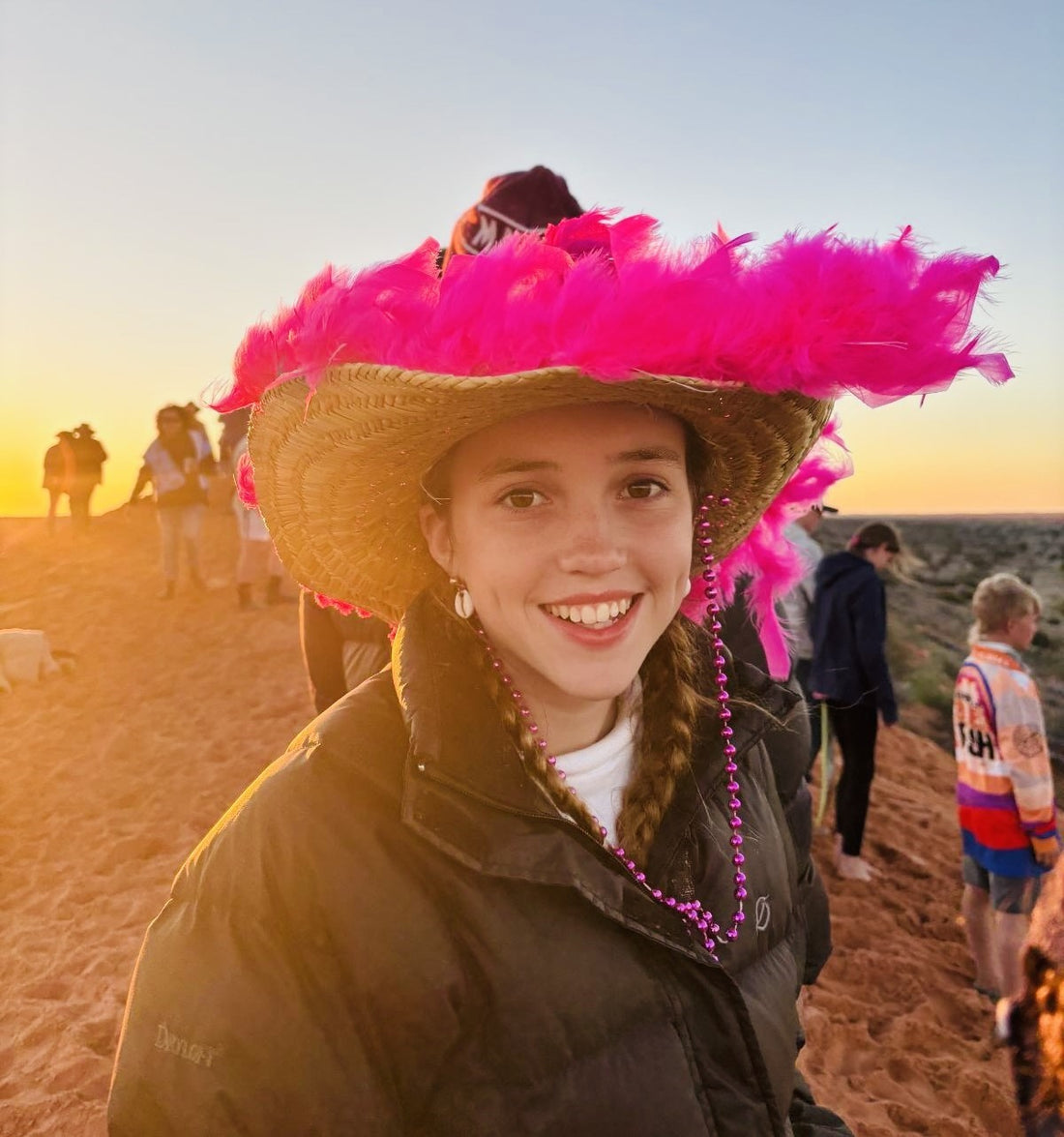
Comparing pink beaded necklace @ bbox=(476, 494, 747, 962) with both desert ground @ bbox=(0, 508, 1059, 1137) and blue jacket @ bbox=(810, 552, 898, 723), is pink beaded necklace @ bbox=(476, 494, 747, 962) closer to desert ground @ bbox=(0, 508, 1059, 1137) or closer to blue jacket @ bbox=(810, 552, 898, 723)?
desert ground @ bbox=(0, 508, 1059, 1137)

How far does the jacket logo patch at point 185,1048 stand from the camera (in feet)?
3.59

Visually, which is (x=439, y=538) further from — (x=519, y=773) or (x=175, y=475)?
(x=175, y=475)

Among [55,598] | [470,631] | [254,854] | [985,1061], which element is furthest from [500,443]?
[55,598]

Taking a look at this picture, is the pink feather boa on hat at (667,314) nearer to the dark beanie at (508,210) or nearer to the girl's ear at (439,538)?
the girl's ear at (439,538)

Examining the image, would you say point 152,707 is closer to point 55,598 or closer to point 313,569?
point 55,598

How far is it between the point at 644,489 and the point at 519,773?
531 mm

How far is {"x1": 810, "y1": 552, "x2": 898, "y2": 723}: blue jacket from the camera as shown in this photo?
17.0 feet

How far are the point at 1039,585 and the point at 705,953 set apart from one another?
28.5 metres

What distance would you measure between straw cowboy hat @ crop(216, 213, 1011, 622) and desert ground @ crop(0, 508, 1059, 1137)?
3.51 m

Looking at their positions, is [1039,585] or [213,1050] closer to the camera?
[213,1050]

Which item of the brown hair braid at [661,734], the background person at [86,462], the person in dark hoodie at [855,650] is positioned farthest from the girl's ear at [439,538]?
the background person at [86,462]

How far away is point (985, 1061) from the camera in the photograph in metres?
4.11

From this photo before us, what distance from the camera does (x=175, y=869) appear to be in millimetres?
5328

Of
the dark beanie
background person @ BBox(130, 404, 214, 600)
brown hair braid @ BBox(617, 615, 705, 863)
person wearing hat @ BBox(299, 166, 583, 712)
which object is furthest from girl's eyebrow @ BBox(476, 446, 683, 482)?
background person @ BBox(130, 404, 214, 600)
